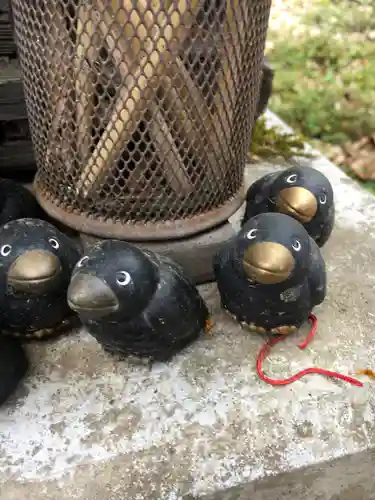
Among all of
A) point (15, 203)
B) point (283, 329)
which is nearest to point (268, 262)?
point (283, 329)

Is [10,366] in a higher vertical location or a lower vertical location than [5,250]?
lower

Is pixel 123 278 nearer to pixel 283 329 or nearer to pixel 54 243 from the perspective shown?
pixel 54 243

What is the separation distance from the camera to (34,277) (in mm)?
843

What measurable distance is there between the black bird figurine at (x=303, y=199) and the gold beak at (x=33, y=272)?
A: 0.42 metres

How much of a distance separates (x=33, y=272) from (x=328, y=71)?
2.29 m

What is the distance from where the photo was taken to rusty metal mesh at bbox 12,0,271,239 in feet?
2.82

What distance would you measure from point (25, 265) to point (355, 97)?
79.6 inches

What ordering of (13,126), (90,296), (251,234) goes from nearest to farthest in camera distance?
(90,296) → (251,234) → (13,126)

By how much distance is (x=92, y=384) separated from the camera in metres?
0.92

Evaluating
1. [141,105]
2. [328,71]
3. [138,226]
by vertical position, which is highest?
[141,105]

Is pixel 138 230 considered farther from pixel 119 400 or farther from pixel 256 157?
pixel 256 157

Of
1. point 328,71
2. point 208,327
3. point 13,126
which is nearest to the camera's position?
point 208,327

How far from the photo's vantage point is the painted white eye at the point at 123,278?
32.3 inches

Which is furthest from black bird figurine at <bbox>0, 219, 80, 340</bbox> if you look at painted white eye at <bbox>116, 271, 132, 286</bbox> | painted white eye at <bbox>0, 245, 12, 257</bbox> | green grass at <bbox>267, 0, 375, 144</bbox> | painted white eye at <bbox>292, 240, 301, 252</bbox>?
green grass at <bbox>267, 0, 375, 144</bbox>
